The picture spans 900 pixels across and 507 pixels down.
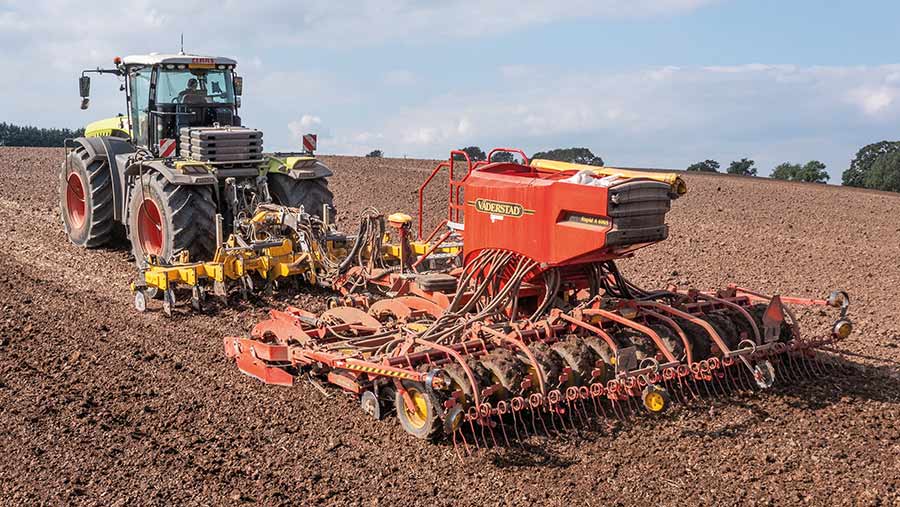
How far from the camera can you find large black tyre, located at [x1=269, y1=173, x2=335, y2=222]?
34.3ft

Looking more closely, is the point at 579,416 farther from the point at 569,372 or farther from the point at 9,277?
the point at 9,277

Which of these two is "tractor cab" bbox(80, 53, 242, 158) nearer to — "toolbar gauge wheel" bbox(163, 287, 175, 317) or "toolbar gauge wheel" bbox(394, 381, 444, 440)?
"toolbar gauge wheel" bbox(163, 287, 175, 317)

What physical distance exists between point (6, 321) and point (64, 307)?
27.6 inches

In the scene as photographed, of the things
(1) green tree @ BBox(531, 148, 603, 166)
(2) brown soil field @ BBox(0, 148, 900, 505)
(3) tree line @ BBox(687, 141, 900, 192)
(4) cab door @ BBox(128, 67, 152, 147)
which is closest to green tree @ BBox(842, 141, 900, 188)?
(3) tree line @ BBox(687, 141, 900, 192)

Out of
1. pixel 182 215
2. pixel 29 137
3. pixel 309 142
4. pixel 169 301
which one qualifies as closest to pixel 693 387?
pixel 169 301

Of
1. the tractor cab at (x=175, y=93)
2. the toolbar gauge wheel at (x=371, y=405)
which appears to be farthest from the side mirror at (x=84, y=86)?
the toolbar gauge wheel at (x=371, y=405)

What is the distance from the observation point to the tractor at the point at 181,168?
9.65 meters

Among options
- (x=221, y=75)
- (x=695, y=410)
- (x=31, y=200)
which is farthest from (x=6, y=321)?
(x=31, y=200)

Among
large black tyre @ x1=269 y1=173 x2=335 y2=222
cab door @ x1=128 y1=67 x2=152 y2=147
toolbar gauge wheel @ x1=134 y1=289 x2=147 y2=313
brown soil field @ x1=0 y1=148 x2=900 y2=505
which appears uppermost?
cab door @ x1=128 y1=67 x2=152 y2=147

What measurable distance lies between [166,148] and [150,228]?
1.00 m

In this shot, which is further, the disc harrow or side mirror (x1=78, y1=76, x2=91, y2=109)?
side mirror (x1=78, y1=76, x2=91, y2=109)

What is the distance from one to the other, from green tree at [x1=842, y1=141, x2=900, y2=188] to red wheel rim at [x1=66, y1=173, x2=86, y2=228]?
19741 millimetres

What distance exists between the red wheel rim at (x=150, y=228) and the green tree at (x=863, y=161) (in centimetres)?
1979

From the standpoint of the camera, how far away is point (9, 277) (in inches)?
396
